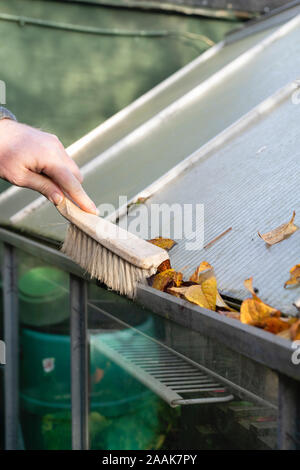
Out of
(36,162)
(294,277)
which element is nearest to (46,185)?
(36,162)

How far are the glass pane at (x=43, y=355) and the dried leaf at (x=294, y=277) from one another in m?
1.67

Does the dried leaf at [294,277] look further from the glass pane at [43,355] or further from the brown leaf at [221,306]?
the glass pane at [43,355]

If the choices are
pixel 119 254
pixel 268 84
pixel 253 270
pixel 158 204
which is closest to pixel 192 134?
pixel 268 84

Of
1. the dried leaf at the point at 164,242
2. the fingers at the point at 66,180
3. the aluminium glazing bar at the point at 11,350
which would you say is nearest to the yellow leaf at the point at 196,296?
the dried leaf at the point at 164,242

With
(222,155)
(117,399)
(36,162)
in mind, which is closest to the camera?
(36,162)

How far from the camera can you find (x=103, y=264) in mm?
1444

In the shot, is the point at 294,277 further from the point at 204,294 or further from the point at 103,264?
the point at 103,264

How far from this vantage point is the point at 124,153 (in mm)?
2633

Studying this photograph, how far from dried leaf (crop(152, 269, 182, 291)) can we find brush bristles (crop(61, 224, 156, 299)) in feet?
0.08

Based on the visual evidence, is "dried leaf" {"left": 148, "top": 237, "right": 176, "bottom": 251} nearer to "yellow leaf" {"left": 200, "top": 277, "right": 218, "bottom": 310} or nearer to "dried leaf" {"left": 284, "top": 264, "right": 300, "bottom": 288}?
"yellow leaf" {"left": 200, "top": 277, "right": 218, "bottom": 310}

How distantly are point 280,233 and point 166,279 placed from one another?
0.28 m

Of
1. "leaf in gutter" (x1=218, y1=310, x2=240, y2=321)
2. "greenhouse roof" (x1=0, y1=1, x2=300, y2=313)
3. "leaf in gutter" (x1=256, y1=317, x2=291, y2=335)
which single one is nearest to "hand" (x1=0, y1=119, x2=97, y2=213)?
"greenhouse roof" (x1=0, y1=1, x2=300, y2=313)

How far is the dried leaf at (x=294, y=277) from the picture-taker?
1.01 m

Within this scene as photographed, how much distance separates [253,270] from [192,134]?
126 centimetres
